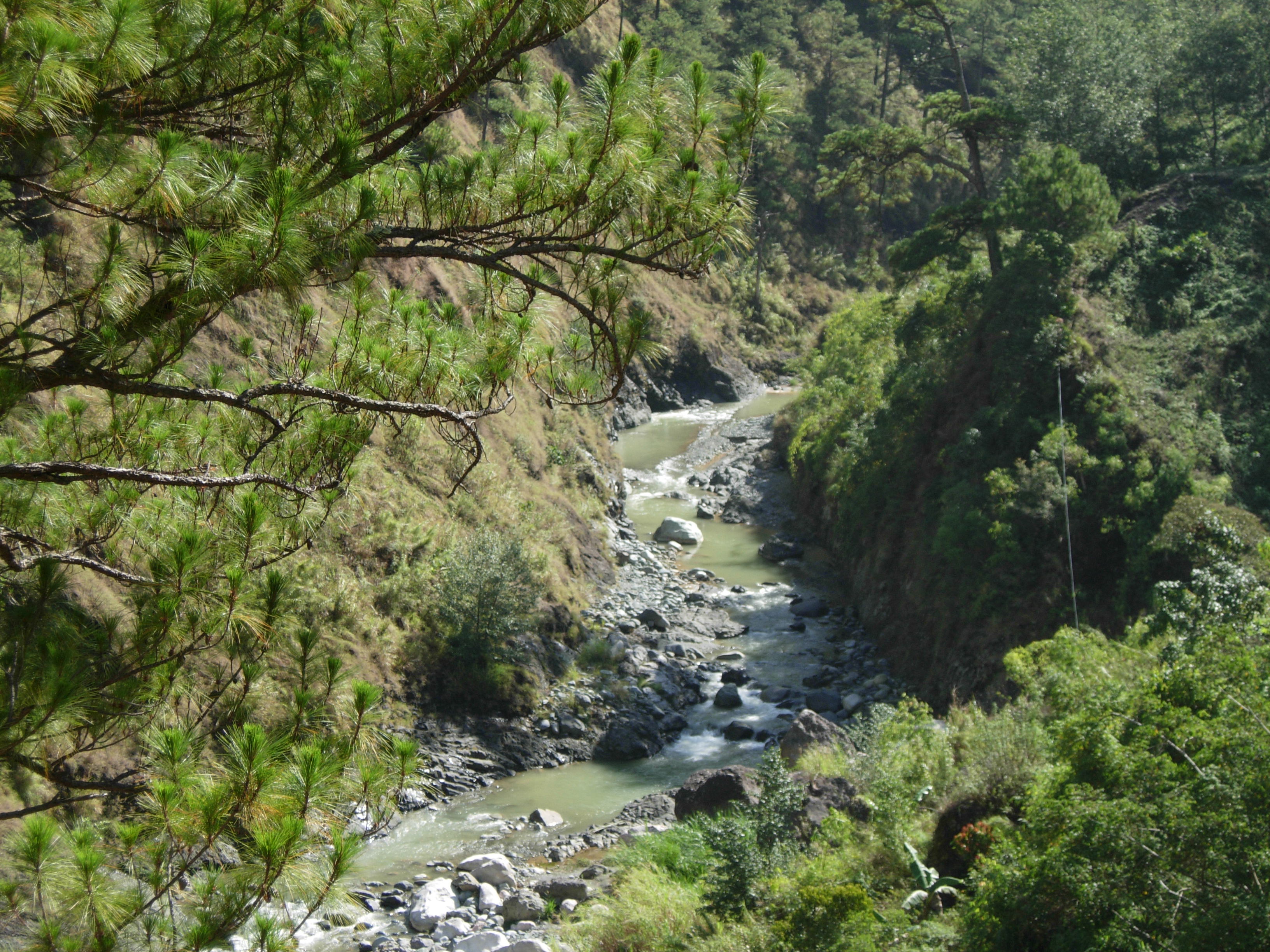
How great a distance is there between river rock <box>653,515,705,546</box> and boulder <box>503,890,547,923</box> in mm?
14814

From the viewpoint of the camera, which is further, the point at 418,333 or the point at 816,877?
the point at 816,877

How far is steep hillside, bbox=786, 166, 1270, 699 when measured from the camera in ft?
47.7

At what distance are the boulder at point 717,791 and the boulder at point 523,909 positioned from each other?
77.2 inches

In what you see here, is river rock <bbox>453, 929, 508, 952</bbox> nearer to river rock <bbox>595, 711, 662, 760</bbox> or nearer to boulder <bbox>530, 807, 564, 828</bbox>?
boulder <bbox>530, 807, 564, 828</bbox>

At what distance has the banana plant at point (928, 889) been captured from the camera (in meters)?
8.06

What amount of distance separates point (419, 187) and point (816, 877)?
637 centimetres

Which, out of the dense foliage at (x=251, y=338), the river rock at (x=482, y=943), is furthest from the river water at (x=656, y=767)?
the dense foliage at (x=251, y=338)

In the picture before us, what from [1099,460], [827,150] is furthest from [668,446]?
[1099,460]

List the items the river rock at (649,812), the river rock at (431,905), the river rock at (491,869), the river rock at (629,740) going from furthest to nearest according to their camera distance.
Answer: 1. the river rock at (629,740)
2. the river rock at (649,812)
3. the river rock at (491,869)
4. the river rock at (431,905)

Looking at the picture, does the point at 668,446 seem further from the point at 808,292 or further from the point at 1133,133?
the point at 808,292

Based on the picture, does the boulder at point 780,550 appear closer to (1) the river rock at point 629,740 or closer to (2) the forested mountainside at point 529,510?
(2) the forested mountainside at point 529,510

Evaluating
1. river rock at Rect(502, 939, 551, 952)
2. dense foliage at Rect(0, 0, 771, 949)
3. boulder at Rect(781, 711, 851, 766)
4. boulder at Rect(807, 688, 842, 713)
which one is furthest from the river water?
dense foliage at Rect(0, 0, 771, 949)

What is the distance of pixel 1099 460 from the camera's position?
15.6m

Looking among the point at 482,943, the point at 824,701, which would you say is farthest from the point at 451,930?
the point at 824,701
